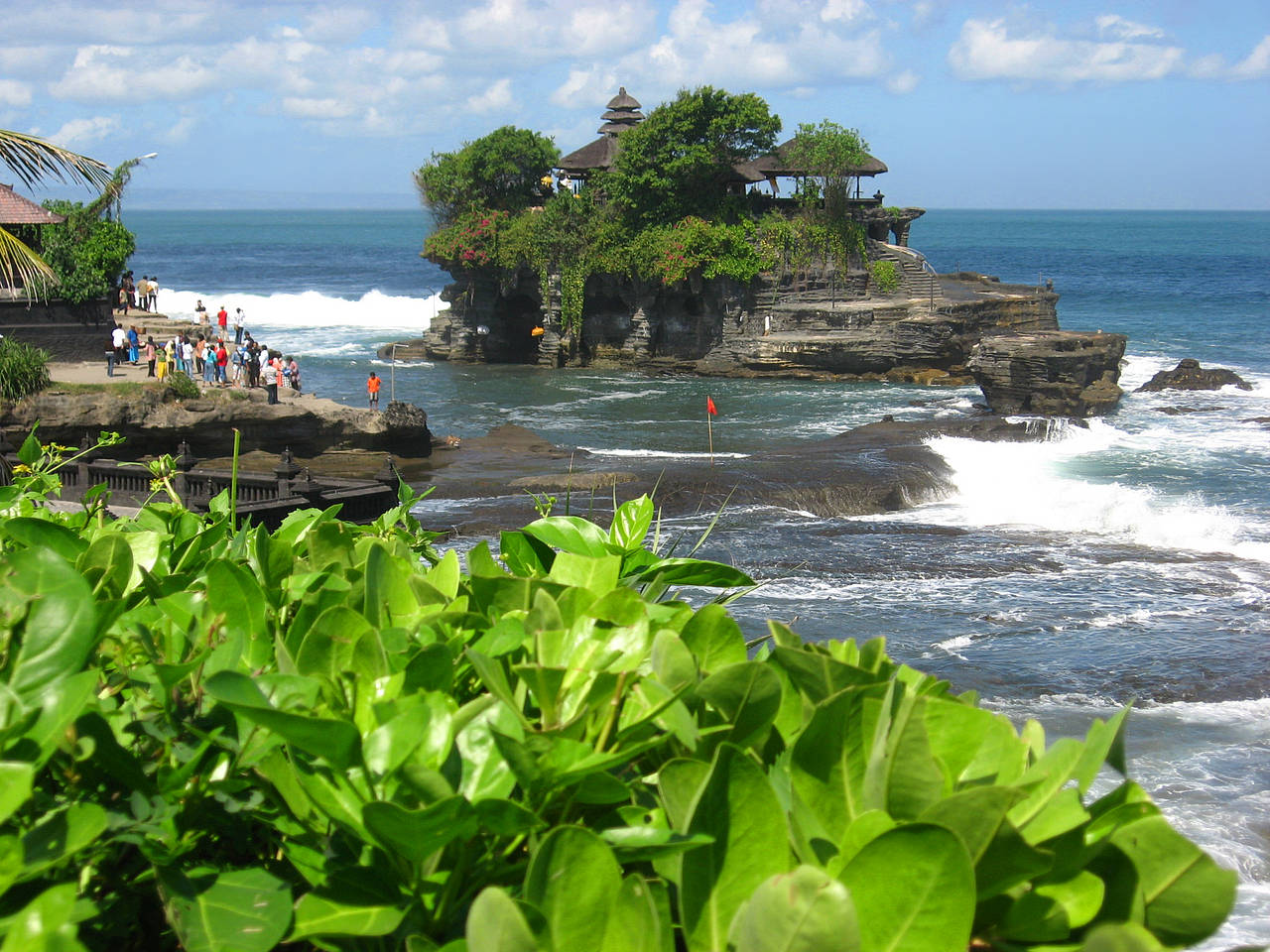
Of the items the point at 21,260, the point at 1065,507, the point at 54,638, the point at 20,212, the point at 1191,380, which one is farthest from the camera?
the point at 1191,380

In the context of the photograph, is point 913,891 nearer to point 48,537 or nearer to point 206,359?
point 48,537

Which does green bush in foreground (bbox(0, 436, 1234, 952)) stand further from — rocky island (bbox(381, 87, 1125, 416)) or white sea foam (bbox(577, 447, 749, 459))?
rocky island (bbox(381, 87, 1125, 416))

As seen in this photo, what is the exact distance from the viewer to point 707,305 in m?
39.0

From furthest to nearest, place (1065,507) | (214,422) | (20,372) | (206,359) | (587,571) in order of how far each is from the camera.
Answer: (206,359), (214,422), (1065,507), (20,372), (587,571)

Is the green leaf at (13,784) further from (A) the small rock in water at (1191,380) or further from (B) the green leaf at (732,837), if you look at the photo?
(A) the small rock in water at (1191,380)

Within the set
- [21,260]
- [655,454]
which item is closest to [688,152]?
A: [655,454]

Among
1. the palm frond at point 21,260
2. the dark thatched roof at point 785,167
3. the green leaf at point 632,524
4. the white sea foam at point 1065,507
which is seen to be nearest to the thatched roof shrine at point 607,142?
the dark thatched roof at point 785,167

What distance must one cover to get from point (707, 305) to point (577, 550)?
122 feet

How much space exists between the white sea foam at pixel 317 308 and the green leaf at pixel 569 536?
5333cm

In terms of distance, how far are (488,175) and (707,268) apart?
378 inches

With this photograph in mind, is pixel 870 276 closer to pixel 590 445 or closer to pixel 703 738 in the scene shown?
pixel 590 445

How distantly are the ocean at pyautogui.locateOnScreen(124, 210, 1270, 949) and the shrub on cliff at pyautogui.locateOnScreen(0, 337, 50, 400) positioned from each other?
7.37 metres

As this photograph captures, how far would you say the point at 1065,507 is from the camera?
2111 cm


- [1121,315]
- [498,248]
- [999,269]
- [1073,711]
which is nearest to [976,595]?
[1073,711]
